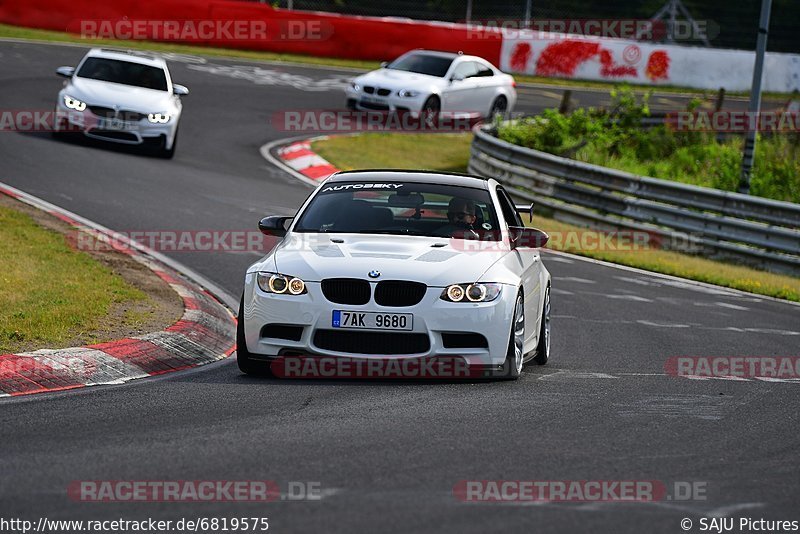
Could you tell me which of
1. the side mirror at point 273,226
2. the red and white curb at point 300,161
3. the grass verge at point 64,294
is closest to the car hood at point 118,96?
the red and white curb at point 300,161

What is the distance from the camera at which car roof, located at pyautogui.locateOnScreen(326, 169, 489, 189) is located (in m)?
10.3

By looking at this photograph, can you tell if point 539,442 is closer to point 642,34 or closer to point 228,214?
point 228,214

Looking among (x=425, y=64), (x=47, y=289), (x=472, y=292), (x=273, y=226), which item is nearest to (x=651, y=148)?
(x=425, y=64)

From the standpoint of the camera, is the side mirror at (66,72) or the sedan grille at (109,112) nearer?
the sedan grille at (109,112)

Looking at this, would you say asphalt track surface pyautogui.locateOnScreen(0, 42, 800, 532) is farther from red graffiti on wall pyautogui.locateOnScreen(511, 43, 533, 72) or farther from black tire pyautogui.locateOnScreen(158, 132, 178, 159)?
red graffiti on wall pyautogui.locateOnScreen(511, 43, 533, 72)

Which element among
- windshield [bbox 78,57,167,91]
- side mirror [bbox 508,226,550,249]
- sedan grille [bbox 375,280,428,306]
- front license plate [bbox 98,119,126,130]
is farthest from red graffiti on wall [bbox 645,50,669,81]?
sedan grille [bbox 375,280,428,306]

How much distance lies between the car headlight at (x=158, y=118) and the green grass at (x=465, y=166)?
3383mm

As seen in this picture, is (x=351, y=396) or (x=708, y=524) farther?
(x=351, y=396)

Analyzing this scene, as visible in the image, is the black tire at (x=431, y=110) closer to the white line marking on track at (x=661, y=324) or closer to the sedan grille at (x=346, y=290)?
the white line marking on track at (x=661, y=324)

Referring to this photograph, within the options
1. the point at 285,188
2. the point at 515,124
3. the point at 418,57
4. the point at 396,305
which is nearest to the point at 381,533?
the point at 396,305

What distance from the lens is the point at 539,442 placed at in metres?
6.91

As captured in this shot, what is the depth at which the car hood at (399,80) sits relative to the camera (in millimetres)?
29078

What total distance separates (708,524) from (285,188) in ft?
51.6

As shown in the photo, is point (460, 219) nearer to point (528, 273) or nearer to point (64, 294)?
point (528, 273)
